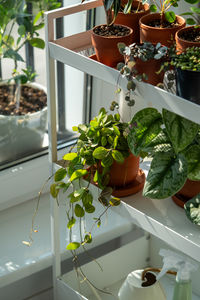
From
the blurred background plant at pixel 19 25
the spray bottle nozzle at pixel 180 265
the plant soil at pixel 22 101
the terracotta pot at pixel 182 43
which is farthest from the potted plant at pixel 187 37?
the plant soil at pixel 22 101

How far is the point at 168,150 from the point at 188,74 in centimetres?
23

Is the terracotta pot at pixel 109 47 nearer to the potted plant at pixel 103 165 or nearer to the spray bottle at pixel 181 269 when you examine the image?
the potted plant at pixel 103 165

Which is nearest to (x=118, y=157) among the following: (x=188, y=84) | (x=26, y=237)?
(x=188, y=84)

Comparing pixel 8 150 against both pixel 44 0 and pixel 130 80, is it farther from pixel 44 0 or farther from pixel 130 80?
pixel 130 80

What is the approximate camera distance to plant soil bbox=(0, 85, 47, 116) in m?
1.92

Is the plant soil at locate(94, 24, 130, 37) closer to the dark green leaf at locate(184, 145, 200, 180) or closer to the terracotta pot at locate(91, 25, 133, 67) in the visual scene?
the terracotta pot at locate(91, 25, 133, 67)

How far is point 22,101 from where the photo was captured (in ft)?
6.40

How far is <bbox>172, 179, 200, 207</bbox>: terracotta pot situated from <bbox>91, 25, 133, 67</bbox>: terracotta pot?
1.09 ft

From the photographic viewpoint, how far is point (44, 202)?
2.02m

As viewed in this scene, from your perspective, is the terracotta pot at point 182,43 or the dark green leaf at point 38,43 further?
the dark green leaf at point 38,43

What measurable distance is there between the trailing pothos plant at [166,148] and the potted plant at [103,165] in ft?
0.17

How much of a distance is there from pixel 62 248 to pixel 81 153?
550mm

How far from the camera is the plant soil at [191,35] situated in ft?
4.06

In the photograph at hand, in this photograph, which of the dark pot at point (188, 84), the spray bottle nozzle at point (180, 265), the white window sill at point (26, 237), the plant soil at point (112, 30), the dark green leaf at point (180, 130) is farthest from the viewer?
the white window sill at point (26, 237)
